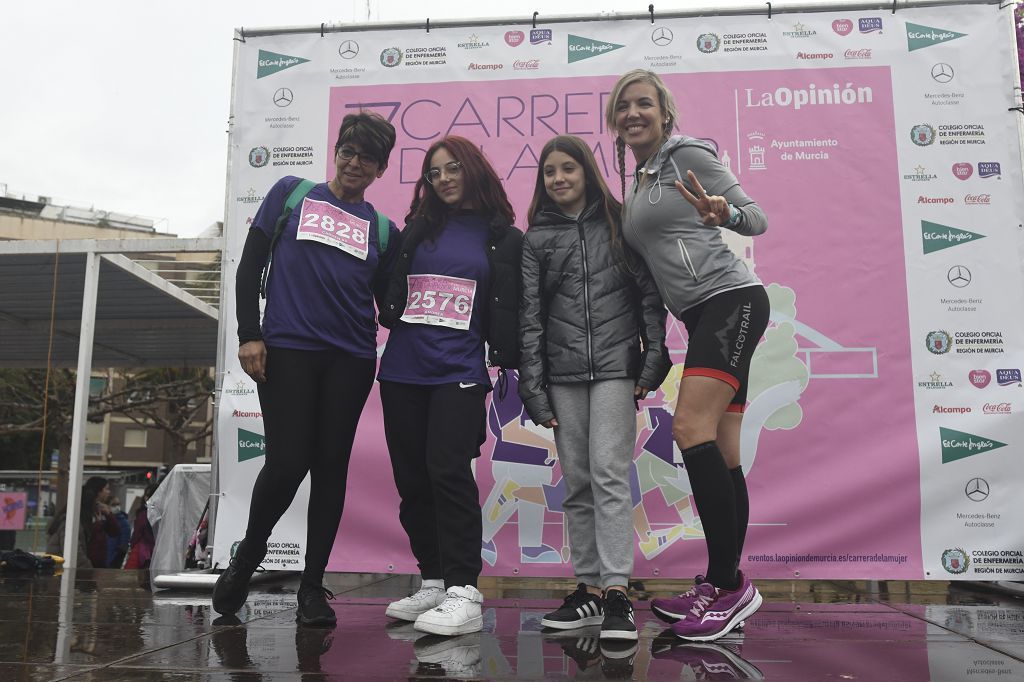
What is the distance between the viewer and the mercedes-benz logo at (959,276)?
4.05m

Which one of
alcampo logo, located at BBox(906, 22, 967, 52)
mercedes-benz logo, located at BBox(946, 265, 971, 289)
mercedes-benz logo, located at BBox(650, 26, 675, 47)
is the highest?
mercedes-benz logo, located at BBox(650, 26, 675, 47)

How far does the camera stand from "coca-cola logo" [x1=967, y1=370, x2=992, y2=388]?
3980mm

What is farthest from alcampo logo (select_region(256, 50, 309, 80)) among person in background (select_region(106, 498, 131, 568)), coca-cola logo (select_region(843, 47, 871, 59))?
person in background (select_region(106, 498, 131, 568))

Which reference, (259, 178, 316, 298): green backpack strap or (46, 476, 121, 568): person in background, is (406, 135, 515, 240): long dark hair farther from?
(46, 476, 121, 568): person in background

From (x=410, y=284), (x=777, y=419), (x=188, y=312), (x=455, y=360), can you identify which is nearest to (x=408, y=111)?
(x=410, y=284)

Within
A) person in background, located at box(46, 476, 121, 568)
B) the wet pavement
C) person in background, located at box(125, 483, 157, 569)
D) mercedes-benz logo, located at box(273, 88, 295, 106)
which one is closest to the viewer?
the wet pavement

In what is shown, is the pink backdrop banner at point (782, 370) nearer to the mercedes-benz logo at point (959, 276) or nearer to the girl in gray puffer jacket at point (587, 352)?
the mercedes-benz logo at point (959, 276)

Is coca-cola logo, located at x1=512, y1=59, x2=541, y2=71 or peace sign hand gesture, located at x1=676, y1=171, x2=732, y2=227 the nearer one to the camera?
peace sign hand gesture, located at x1=676, y1=171, x2=732, y2=227

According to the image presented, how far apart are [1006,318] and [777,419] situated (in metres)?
1.19

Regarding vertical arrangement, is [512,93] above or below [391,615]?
above

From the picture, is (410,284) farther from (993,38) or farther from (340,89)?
(993,38)

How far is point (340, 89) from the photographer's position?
14.9ft

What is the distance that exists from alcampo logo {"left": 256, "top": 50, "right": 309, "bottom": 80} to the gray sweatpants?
2.71 metres

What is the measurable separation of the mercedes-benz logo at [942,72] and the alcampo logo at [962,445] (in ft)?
5.75
